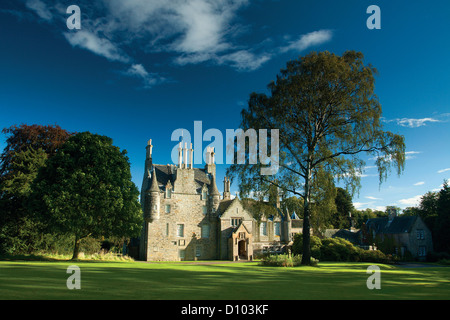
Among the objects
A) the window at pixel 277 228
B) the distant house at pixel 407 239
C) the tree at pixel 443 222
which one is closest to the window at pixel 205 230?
the window at pixel 277 228

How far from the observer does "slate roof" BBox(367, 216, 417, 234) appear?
53.9 metres

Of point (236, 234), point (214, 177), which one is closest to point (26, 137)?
point (214, 177)

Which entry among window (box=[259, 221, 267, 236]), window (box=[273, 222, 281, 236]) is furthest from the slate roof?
window (box=[259, 221, 267, 236])

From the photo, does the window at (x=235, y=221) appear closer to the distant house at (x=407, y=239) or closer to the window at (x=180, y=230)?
the window at (x=180, y=230)

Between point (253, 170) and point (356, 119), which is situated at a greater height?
point (356, 119)

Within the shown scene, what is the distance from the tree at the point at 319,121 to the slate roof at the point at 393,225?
36.0 meters

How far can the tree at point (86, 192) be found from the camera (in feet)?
94.2

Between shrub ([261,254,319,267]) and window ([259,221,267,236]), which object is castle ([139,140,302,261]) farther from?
shrub ([261,254,319,267])

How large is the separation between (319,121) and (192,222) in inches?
1192

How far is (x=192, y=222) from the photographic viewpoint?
50.7 meters

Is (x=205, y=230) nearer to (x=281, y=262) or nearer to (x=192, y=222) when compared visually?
(x=192, y=222)
